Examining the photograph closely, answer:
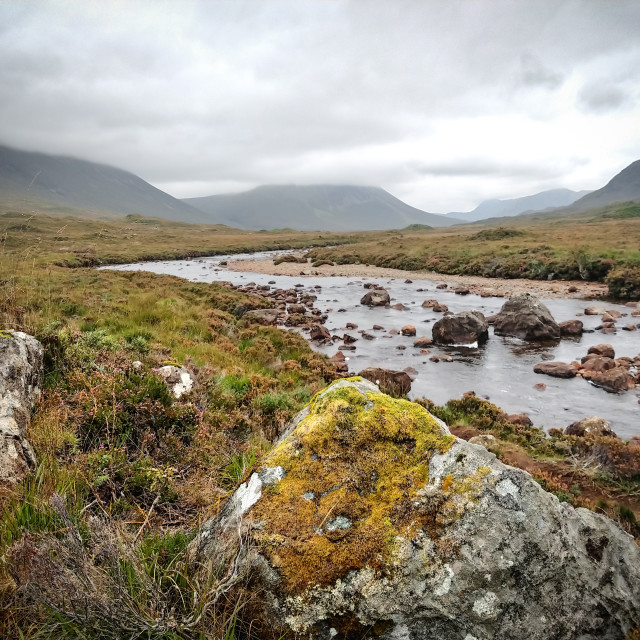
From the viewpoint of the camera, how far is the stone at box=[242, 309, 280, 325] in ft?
75.8

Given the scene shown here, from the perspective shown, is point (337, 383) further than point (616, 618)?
Yes

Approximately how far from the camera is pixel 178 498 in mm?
4359

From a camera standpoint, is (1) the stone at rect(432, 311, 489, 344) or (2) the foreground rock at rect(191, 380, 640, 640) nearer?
(2) the foreground rock at rect(191, 380, 640, 640)

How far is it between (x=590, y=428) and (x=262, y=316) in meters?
17.7

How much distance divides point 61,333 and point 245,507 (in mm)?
6466

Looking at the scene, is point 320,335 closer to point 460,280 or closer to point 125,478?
point 125,478

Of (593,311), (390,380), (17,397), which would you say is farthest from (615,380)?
(17,397)

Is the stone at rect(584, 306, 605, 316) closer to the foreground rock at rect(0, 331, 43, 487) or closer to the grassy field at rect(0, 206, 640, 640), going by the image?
the grassy field at rect(0, 206, 640, 640)

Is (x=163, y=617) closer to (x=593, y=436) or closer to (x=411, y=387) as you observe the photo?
(x=593, y=436)

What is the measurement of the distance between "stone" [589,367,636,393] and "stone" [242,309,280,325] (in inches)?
631

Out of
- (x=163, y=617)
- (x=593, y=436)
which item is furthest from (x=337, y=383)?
(x=593, y=436)

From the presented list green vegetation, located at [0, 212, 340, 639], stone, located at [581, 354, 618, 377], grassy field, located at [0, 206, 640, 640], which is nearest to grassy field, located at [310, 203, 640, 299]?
stone, located at [581, 354, 618, 377]

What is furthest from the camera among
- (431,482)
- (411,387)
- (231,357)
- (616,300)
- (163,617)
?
(616,300)

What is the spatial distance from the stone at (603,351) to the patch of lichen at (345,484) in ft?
62.5
